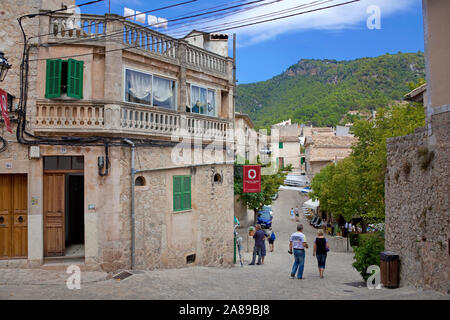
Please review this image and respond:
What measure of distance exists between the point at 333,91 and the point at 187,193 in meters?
112

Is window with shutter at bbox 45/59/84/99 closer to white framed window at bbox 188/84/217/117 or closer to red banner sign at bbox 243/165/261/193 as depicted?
white framed window at bbox 188/84/217/117

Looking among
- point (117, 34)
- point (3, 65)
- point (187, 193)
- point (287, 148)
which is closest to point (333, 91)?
point (287, 148)

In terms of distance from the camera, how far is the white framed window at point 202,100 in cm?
1552

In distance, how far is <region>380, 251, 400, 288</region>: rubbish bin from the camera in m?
10.5

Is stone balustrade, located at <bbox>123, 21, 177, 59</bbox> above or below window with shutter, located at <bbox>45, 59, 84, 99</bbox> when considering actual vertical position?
above

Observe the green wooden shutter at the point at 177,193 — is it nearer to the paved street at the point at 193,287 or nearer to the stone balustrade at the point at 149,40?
the paved street at the point at 193,287

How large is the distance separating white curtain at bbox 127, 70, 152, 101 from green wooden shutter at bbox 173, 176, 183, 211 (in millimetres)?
3114

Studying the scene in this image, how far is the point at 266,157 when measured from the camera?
5291cm

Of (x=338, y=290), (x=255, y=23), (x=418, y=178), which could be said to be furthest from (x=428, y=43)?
(x=338, y=290)

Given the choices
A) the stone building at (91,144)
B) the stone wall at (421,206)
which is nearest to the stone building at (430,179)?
the stone wall at (421,206)

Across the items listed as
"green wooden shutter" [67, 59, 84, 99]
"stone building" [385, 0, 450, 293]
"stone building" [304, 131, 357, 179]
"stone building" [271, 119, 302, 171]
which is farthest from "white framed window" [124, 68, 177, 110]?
"stone building" [271, 119, 302, 171]

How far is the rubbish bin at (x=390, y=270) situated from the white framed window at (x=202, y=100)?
879 centimetres
